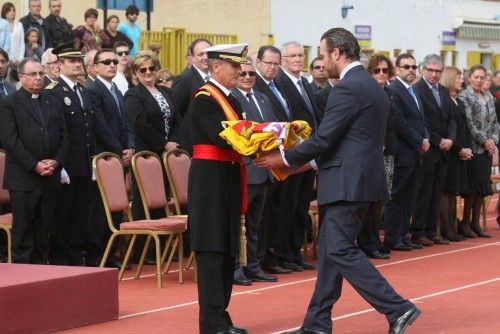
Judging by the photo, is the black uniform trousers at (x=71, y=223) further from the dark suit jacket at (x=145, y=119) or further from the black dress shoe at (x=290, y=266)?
the black dress shoe at (x=290, y=266)

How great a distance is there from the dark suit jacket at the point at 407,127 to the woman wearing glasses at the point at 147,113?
271 cm

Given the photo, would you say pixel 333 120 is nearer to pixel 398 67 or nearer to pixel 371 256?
pixel 371 256

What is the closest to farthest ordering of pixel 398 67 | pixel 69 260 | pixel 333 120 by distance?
1. pixel 333 120
2. pixel 69 260
3. pixel 398 67

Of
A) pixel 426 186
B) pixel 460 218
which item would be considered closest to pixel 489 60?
pixel 460 218

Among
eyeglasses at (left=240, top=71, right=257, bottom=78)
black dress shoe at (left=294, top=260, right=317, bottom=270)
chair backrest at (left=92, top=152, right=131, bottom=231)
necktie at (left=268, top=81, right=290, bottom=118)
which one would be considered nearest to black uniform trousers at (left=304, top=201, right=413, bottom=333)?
eyeglasses at (left=240, top=71, right=257, bottom=78)

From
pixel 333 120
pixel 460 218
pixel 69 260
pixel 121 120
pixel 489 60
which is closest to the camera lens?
pixel 333 120

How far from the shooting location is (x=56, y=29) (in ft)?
64.8

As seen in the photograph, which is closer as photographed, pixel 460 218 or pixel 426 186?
pixel 426 186

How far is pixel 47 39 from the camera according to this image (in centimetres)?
1983

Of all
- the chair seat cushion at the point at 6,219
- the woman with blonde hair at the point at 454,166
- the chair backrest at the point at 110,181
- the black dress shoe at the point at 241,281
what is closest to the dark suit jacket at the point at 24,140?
the chair backrest at the point at 110,181

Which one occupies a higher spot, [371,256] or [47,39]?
Answer: [47,39]

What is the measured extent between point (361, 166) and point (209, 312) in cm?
146

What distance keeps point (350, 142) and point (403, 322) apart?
1.28m

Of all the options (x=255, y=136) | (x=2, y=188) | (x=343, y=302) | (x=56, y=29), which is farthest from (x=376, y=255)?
(x=56, y=29)
